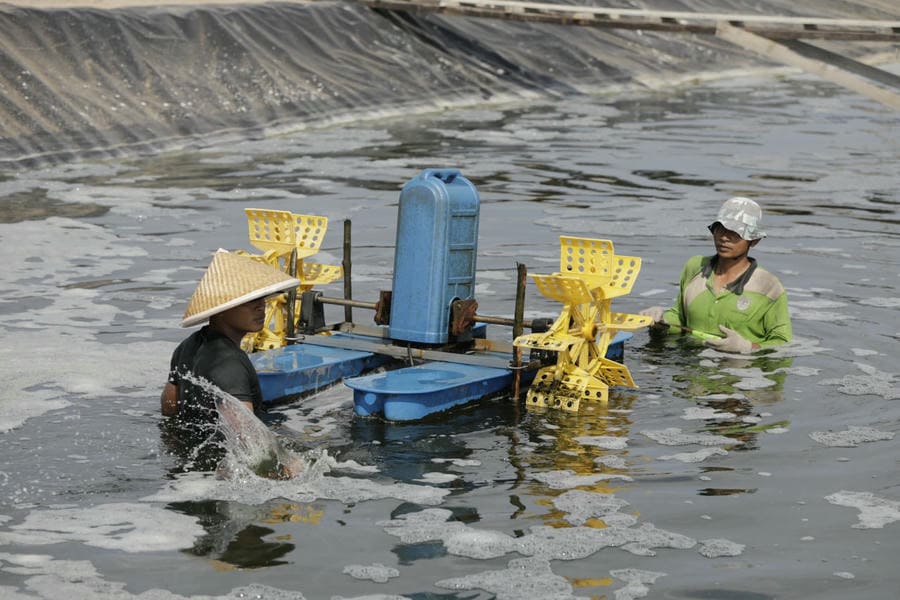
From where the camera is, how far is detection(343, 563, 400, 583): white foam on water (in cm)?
587

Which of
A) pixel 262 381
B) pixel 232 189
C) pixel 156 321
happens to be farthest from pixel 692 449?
pixel 232 189

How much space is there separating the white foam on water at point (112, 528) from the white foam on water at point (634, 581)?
1743mm

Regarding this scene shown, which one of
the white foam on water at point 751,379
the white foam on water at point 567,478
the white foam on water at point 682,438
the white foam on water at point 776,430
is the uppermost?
the white foam on water at point 751,379

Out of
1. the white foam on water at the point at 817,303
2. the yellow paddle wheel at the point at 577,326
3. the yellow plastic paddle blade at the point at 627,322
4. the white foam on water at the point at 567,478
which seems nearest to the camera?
the white foam on water at the point at 567,478

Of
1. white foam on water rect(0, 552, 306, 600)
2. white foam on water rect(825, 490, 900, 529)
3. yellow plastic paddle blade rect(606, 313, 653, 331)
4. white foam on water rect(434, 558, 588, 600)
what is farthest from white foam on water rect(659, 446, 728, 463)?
white foam on water rect(0, 552, 306, 600)

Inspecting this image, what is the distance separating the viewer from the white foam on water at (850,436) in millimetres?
7727

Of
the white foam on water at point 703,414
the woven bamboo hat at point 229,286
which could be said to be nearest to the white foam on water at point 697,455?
the white foam on water at point 703,414

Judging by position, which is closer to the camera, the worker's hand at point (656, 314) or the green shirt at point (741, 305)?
the green shirt at point (741, 305)

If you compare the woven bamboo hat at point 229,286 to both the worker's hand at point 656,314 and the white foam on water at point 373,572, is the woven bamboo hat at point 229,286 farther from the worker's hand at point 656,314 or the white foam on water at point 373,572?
the worker's hand at point 656,314

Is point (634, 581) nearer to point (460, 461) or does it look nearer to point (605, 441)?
point (460, 461)

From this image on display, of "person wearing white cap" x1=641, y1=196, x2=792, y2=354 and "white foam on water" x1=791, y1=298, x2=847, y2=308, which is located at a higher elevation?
"person wearing white cap" x1=641, y1=196, x2=792, y2=354

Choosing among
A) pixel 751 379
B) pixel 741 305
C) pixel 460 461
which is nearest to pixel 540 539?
pixel 460 461

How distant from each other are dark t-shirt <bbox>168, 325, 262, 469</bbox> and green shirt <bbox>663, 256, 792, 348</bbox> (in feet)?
11.5

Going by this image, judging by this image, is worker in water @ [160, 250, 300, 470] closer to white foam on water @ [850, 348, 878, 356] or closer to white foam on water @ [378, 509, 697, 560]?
white foam on water @ [378, 509, 697, 560]
